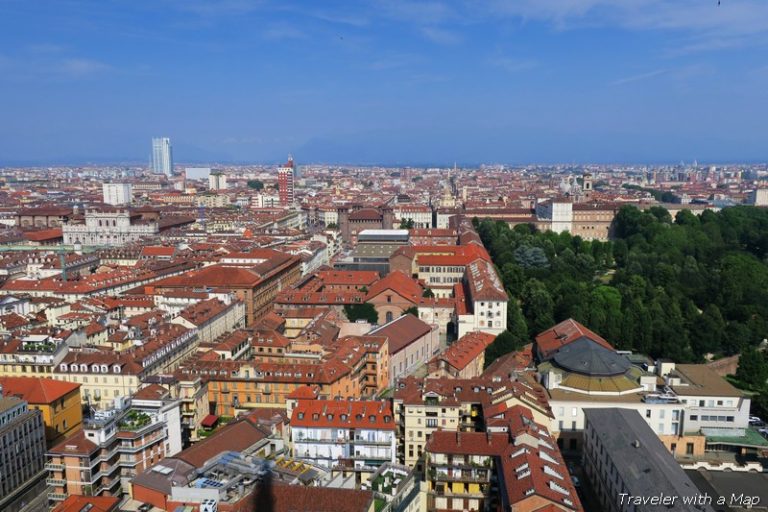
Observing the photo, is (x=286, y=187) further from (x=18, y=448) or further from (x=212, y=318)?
(x=18, y=448)

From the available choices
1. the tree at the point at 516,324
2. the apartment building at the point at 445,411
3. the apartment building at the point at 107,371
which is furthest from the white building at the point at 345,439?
the tree at the point at 516,324

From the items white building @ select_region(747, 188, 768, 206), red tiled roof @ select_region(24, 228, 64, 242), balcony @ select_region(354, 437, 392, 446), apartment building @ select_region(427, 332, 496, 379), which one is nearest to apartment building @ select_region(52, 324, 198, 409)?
balcony @ select_region(354, 437, 392, 446)

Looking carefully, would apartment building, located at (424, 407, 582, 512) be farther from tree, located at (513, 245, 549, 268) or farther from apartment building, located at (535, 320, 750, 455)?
tree, located at (513, 245, 549, 268)

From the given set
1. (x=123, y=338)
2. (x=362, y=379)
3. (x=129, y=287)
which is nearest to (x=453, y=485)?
(x=362, y=379)

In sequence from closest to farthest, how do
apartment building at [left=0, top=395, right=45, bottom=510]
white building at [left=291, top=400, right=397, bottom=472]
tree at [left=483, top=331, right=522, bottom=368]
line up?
1. apartment building at [left=0, top=395, right=45, bottom=510]
2. white building at [left=291, top=400, right=397, bottom=472]
3. tree at [left=483, top=331, right=522, bottom=368]

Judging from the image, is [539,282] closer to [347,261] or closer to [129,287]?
[347,261]

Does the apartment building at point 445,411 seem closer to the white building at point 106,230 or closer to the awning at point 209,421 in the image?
the awning at point 209,421
